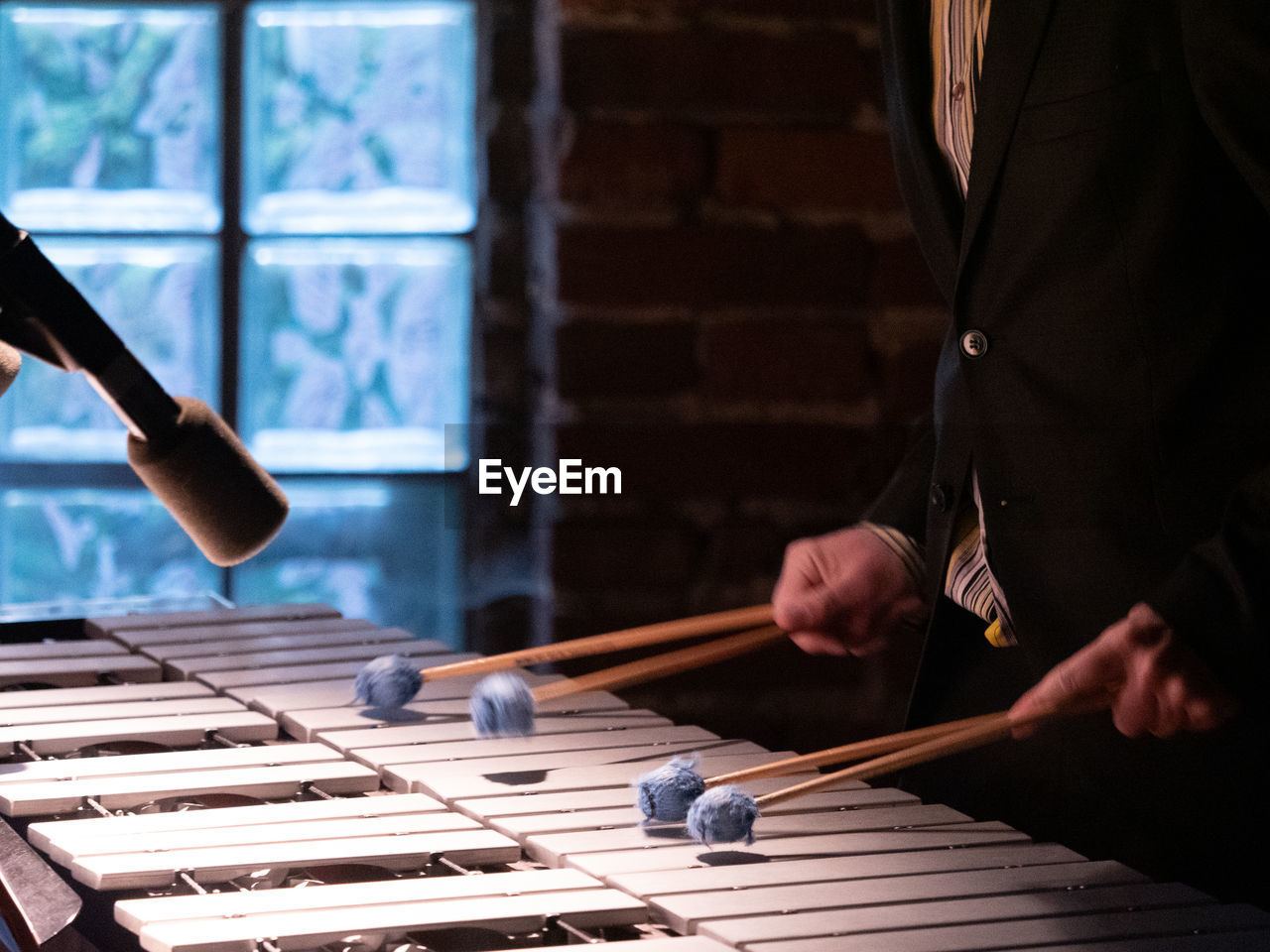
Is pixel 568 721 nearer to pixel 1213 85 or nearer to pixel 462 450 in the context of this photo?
pixel 1213 85

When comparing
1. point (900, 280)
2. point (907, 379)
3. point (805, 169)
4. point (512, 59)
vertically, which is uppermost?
point (512, 59)

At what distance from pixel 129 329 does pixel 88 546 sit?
0.25 metres

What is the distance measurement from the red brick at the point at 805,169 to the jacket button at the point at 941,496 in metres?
0.66

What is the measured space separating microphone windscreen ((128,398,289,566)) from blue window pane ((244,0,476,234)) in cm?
105

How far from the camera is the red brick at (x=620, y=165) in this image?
1.73m

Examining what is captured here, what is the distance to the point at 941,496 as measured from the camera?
3.76ft

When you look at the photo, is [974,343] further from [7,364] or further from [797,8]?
[797,8]

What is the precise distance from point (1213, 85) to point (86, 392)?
1.41 metres

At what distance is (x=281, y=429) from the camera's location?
199 centimetres

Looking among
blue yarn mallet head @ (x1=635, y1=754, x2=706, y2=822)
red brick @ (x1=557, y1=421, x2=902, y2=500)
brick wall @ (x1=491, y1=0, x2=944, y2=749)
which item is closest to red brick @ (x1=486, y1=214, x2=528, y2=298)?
brick wall @ (x1=491, y1=0, x2=944, y2=749)

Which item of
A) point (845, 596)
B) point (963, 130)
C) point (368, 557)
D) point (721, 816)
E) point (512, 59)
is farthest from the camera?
point (368, 557)

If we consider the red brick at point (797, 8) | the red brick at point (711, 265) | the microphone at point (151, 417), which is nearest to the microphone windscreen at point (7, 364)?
the microphone at point (151, 417)

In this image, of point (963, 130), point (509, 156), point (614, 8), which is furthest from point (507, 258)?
point (963, 130)

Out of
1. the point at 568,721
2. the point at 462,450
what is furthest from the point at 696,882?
the point at 462,450
